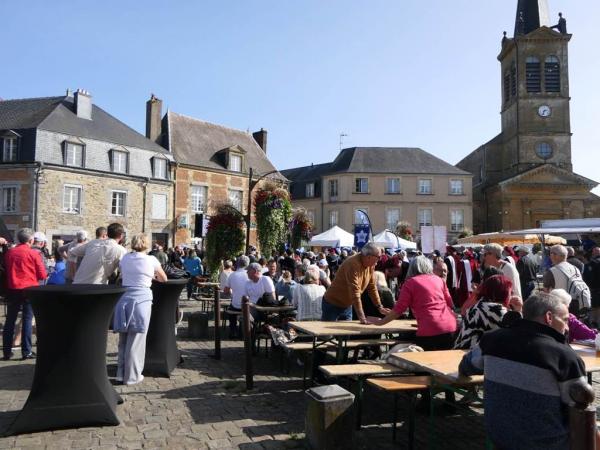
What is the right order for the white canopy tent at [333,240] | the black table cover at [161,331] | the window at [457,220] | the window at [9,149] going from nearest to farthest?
the black table cover at [161,331] < the white canopy tent at [333,240] < the window at [9,149] < the window at [457,220]

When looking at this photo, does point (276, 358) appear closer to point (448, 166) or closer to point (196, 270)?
point (196, 270)

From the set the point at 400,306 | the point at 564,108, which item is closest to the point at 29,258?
the point at 400,306

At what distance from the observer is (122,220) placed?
2892 cm

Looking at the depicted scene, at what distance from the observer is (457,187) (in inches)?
1650

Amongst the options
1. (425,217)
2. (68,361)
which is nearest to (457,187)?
(425,217)

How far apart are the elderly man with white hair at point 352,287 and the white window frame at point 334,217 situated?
3591 centimetres

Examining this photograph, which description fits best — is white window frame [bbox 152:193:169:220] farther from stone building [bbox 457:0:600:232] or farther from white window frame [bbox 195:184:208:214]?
stone building [bbox 457:0:600:232]

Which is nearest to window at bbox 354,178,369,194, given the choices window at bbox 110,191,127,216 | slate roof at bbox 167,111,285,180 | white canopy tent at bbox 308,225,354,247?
slate roof at bbox 167,111,285,180

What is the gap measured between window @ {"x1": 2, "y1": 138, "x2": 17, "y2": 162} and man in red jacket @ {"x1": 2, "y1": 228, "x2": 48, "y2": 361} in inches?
869

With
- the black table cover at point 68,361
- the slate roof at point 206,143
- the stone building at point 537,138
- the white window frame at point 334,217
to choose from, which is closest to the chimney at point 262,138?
the slate roof at point 206,143

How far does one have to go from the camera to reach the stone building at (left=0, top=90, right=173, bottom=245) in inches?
1004

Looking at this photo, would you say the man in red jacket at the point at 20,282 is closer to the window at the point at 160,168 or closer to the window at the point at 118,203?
the window at the point at 118,203

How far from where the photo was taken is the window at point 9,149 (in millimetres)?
25797

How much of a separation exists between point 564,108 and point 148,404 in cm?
4906
